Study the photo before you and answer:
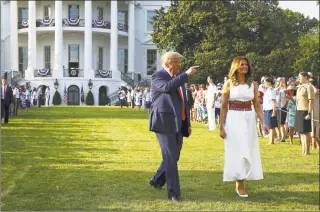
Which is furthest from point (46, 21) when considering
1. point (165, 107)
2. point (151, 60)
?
point (165, 107)

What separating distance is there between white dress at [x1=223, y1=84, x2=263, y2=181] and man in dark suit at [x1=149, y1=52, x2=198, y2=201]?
2.29 feet

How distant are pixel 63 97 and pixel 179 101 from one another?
4944 cm

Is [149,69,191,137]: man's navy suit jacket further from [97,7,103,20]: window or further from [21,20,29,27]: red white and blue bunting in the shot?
[97,7,103,20]: window

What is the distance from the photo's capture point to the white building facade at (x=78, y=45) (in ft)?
193

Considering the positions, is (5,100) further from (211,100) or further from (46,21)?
(46,21)

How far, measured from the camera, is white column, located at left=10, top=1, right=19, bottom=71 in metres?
60.8

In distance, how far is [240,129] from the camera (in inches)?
330

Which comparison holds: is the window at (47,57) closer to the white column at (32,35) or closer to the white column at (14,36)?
the white column at (32,35)

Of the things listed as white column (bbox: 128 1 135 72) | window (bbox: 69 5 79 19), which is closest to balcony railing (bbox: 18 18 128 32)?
window (bbox: 69 5 79 19)

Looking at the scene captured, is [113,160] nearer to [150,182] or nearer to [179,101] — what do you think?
[150,182]

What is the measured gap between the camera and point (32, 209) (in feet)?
24.0

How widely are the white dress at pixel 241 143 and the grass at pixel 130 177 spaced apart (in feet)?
1.09

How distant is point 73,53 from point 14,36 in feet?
19.9

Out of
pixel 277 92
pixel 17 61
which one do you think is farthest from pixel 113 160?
pixel 17 61
